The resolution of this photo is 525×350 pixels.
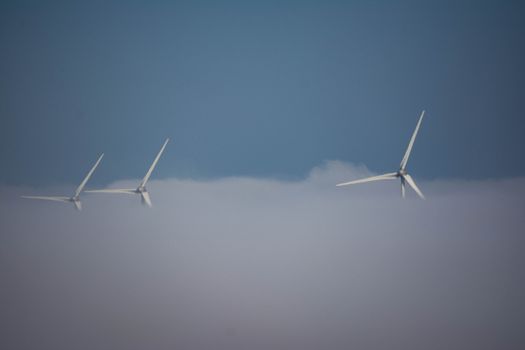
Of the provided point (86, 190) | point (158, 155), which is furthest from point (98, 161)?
point (158, 155)

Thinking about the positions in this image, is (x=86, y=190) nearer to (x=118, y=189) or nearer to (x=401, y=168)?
(x=118, y=189)

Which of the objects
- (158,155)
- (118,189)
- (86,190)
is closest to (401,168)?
(158,155)

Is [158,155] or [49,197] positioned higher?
→ [158,155]

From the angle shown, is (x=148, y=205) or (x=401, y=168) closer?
(x=401, y=168)

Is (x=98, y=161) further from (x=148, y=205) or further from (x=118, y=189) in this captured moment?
(x=148, y=205)

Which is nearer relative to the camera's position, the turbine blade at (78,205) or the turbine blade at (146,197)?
the turbine blade at (146,197)

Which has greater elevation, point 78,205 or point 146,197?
point 146,197

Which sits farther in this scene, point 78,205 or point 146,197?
point 78,205

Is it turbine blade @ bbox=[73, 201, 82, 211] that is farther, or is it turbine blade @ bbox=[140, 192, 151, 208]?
turbine blade @ bbox=[73, 201, 82, 211]

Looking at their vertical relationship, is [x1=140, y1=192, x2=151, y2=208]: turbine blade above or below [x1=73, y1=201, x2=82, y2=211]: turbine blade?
above

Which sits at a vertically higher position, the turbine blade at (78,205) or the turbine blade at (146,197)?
the turbine blade at (146,197)
